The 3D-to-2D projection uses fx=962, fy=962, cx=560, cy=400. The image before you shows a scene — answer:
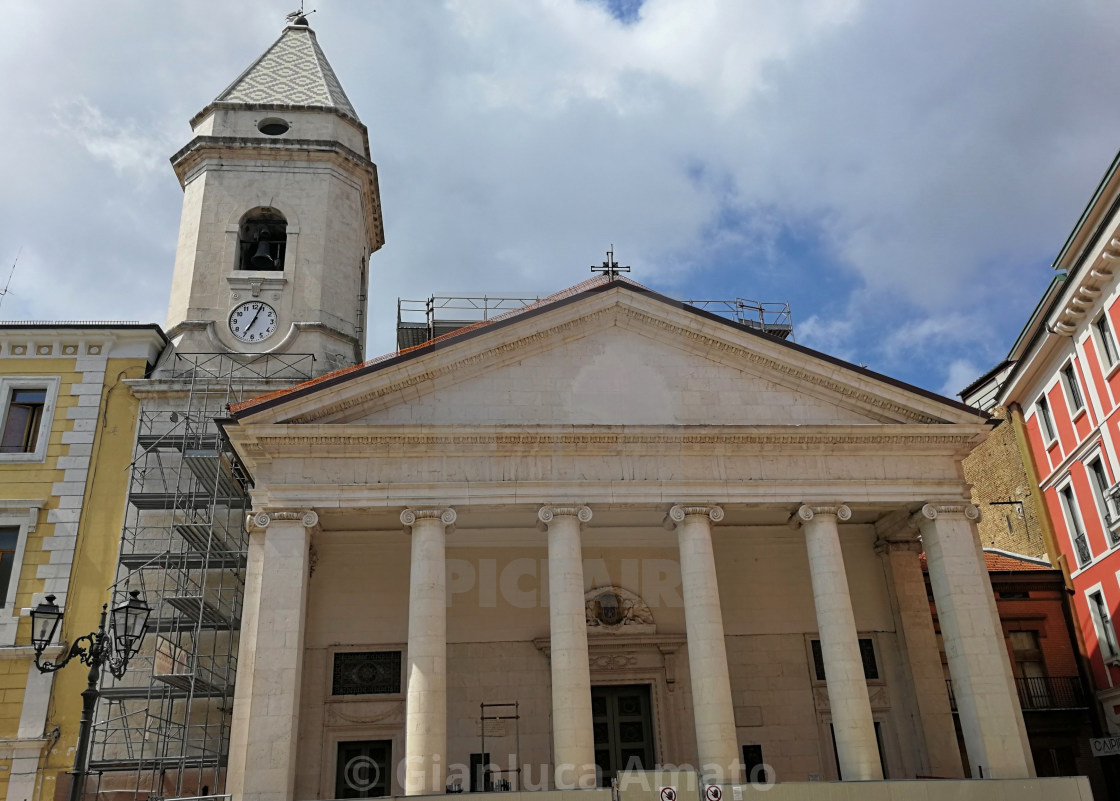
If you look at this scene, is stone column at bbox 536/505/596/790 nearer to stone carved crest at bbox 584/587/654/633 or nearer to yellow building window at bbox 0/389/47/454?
stone carved crest at bbox 584/587/654/633

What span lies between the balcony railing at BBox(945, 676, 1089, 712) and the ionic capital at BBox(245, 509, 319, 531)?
18446 millimetres

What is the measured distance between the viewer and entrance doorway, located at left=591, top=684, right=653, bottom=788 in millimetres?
20859

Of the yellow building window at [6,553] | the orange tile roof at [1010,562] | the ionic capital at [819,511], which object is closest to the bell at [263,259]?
the yellow building window at [6,553]

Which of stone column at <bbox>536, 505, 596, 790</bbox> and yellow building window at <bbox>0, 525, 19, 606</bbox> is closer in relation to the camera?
stone column at <bbox>536, 505, 596, 790</bbox>

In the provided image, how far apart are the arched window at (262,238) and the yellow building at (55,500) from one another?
3710mm

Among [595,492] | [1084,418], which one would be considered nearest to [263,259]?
[595,492]

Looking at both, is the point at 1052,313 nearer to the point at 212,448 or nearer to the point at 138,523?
the point at 212,448

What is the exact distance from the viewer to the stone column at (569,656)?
1700 centimetres

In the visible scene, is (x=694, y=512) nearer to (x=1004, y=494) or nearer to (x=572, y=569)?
(x=572, y=569)

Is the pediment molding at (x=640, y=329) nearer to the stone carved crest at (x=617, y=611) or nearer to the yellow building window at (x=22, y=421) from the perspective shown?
the stone carved crest at (x=617, y=611)

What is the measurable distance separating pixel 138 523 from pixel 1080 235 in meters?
22.7

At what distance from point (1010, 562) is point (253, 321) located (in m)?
22.0

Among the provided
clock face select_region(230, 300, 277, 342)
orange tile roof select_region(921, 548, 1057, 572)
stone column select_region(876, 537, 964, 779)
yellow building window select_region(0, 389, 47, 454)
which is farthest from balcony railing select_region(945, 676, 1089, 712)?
yellow building window select_region(0, 389, 47, 454)

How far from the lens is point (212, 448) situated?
22.6m
